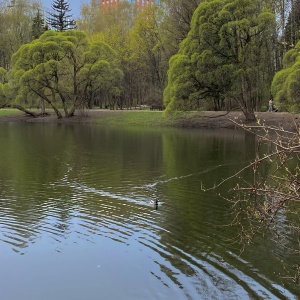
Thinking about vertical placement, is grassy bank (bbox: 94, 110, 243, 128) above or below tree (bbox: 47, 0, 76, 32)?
below

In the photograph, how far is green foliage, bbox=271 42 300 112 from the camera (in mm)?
26297

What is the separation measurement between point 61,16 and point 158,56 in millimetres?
20348

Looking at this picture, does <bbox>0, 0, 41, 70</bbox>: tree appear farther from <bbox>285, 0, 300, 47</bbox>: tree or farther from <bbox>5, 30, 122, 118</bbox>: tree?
<bbox>285, 0, 300, 47</bbox>: tree

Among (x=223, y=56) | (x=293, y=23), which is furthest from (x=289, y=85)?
(x=293, y=23)

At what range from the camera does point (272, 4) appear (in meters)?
38.1

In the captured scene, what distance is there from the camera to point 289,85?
26359 millimetres

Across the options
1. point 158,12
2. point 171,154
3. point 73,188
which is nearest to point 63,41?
point 158,12

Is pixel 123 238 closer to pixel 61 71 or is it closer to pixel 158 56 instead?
pixel 61 71

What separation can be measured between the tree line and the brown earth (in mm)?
1295

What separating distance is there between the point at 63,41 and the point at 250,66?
820 inches

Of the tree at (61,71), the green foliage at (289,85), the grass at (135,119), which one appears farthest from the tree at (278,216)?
the tree at (61,71)

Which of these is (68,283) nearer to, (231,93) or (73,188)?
(73,188)

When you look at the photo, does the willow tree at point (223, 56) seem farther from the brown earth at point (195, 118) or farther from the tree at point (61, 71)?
the tree at point (61, 71)

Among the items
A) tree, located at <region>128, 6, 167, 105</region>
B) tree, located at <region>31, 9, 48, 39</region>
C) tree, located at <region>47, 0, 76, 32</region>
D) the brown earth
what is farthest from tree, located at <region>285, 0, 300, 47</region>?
tree, located at <region>47, 0, 76, 32</region>
